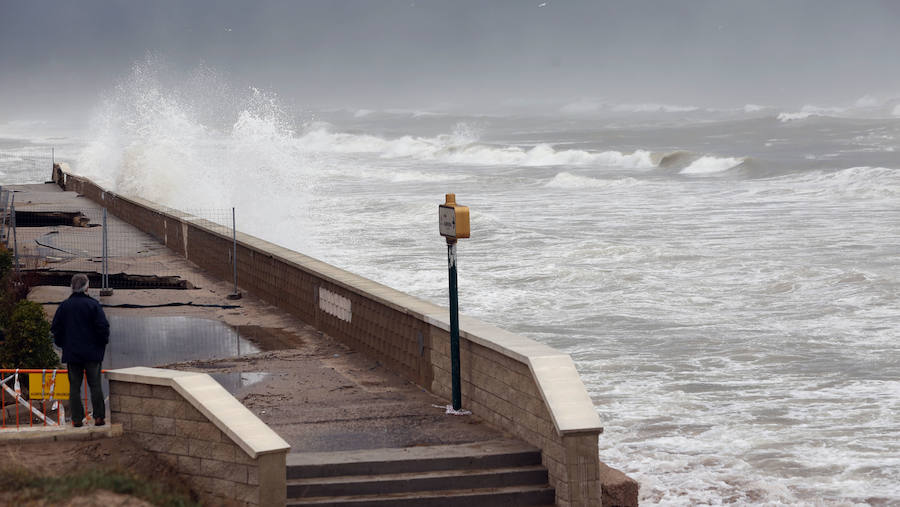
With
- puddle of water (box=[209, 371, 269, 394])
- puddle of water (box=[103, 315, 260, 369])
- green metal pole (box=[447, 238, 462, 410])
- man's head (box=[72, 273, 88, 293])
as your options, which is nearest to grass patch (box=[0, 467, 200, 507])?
man's head (box=[72, 273, 88, 293])

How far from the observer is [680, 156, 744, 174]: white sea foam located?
227 feet

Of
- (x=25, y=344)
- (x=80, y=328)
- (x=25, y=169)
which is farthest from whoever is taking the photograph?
(x=25, y=169)

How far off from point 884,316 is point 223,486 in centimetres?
1496

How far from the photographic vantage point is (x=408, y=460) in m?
8.69

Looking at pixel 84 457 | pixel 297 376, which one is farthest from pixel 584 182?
pixel 84 457

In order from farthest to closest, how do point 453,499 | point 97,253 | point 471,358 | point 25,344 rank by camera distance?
point 97,253 → point 25,344 → point 471,358 → point 453,499

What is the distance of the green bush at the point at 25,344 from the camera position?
11828 millimetres

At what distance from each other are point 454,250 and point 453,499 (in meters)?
2.34

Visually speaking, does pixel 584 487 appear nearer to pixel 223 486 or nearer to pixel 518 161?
pixel 223 486

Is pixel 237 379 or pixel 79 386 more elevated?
pixel 79 386

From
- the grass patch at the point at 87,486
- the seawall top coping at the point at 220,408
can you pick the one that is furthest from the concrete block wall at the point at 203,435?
the grass patch at the point at 87,486

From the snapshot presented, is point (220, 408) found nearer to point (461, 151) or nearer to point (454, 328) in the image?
point (454, 328)

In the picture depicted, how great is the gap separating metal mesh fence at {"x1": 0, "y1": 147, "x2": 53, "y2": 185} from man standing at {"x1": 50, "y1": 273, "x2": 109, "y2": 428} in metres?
51.6

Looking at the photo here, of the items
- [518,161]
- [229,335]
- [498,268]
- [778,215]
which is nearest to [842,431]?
[229,335]
